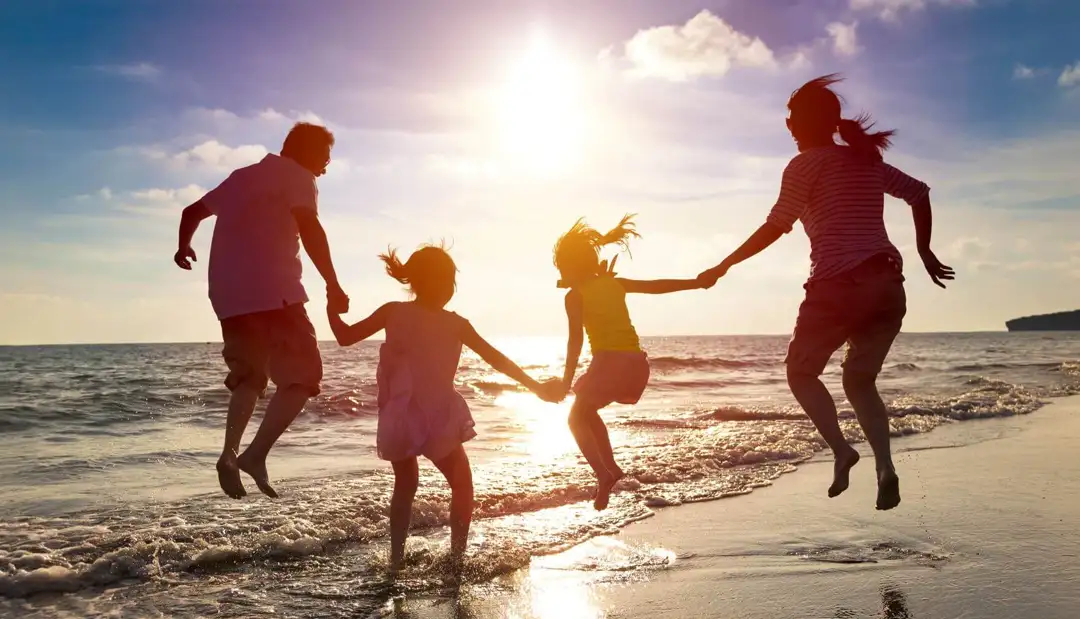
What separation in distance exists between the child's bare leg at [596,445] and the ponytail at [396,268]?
60.3 inches

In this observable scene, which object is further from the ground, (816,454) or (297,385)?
(297,385)

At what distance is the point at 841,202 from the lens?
4.54 meters

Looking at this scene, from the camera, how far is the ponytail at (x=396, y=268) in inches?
192

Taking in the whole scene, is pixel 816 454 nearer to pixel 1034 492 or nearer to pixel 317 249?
pixel 1034 492

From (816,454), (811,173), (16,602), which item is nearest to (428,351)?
(811,173)

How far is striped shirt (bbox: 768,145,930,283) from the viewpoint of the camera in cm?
450

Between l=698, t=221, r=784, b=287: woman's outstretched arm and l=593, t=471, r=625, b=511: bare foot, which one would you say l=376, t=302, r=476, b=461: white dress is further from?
l=698, t=221, r=784, b=287: woman's outstretched arm

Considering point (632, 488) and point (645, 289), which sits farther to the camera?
point (632, 488)

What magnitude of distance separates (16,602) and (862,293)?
5313mm

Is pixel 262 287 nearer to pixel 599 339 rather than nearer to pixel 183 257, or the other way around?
pixel 183 257

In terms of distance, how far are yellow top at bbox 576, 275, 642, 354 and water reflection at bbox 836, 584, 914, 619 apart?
87.6 inches

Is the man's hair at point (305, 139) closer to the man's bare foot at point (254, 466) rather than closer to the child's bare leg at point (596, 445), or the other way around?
the man's bare foot at point (254, 466)

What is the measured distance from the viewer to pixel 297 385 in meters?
4.79

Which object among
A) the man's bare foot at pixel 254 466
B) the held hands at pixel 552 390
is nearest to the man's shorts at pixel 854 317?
the held hands at pixel 552 390
